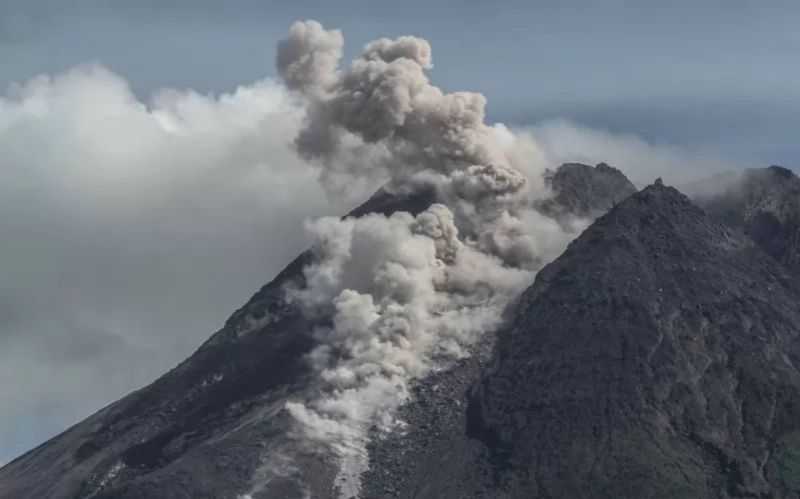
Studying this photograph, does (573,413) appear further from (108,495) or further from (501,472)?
(108,495)

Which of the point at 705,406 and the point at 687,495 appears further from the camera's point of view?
the point at 705,406

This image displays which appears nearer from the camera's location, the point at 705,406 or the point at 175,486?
the point at 175,486

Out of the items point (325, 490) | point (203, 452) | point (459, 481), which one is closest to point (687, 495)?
point (459, 481)

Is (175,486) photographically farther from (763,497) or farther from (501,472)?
(763,497)

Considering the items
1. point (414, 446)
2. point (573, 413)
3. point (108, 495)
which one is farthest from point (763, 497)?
point (108, 495)

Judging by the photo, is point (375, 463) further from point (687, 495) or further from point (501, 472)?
point (687, 495)

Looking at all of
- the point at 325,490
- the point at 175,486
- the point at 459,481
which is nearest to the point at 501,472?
the point at 459,481

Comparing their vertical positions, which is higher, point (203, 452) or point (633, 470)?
point (203, 452)

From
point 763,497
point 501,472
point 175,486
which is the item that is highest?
point 175,486

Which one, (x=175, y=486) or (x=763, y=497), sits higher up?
(x=175, y=486)
